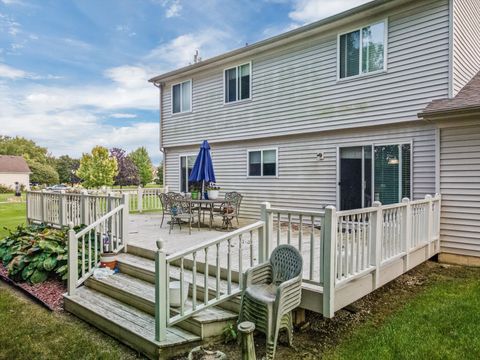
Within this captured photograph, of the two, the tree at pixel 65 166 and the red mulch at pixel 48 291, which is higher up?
the tree at pixel 65 166

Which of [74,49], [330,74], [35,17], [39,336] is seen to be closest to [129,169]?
[74,49]

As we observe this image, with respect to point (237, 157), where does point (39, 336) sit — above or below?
below

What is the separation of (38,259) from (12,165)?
47.8 metres

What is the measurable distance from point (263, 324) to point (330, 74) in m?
6.76

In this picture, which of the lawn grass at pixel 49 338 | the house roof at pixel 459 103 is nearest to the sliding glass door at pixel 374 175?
the house roof at pixel 459 103

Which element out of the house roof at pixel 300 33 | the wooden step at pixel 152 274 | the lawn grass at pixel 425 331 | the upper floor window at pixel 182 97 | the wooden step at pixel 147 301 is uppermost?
the house roof at pixel 300 33

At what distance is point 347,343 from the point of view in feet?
11.7

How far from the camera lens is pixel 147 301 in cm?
409

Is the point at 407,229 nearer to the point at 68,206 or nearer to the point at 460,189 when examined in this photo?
the point at 460,189

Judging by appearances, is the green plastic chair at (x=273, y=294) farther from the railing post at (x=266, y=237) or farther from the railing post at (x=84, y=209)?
the railing post at (x=84, y=209)

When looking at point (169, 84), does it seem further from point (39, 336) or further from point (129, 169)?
point (129, 169)

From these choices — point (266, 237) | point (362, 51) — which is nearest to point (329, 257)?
point (266, 237)

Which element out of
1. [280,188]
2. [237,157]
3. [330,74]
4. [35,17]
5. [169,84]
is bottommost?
[280,188]

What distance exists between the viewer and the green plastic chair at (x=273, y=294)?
3.20 metres
